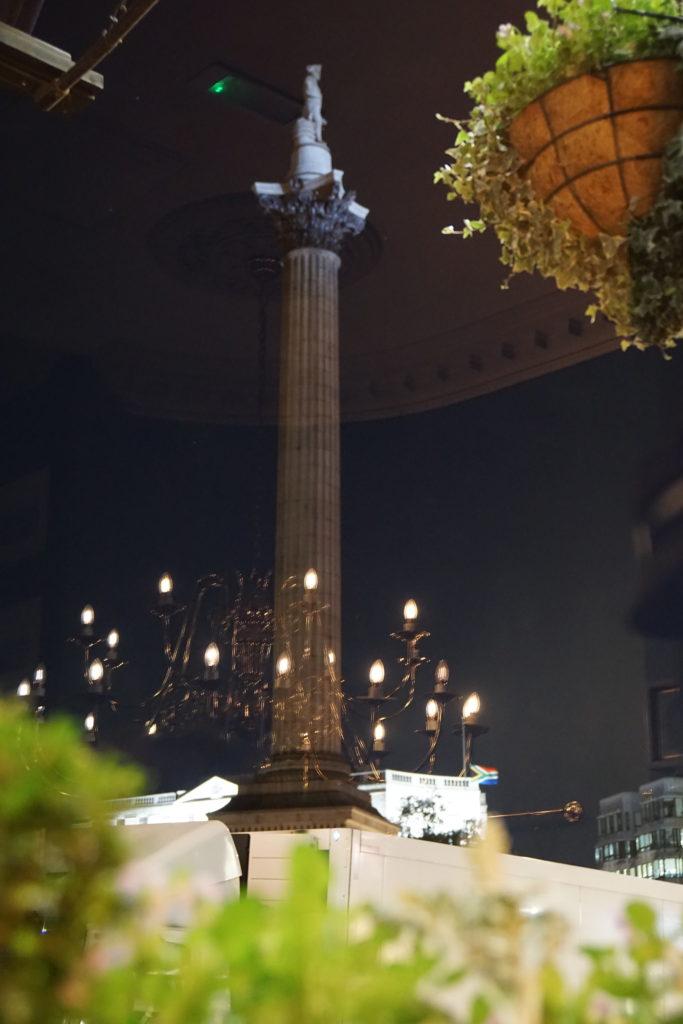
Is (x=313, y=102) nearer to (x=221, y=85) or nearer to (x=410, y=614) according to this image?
(x=221, y=85)

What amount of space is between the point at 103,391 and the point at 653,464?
7.65 meters

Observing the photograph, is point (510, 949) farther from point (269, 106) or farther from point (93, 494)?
point (93, 494)

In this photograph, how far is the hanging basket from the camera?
188 cm

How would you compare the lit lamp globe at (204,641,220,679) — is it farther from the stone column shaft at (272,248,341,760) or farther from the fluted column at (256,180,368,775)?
the fluted column at (256,180,368,775)

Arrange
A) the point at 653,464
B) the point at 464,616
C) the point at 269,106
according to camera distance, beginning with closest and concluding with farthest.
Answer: the point at 269,106 → the point at 653,464 → the point at 464,616

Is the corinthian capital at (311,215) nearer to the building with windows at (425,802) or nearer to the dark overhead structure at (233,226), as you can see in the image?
the dark overhead structure at (233,226)

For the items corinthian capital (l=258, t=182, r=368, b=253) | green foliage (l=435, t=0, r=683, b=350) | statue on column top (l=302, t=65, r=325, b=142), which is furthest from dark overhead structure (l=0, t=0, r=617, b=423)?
green foliage (l=435, t=0, r=683, b=350)

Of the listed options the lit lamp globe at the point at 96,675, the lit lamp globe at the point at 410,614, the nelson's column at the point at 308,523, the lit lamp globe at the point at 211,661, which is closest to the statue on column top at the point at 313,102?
the nelson's column at the point at 308,523

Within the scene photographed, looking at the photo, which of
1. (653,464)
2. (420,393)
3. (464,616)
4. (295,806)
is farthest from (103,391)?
(295,806)

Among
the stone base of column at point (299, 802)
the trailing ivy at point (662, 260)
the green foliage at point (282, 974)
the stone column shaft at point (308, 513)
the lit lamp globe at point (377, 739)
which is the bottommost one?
the green foliage at point (282, 974)

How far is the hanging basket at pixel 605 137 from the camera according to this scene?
6.17ft

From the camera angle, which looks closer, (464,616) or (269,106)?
(269,106)

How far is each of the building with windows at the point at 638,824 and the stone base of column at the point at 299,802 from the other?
17.2 ft

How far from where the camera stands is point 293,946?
44 centimetres
